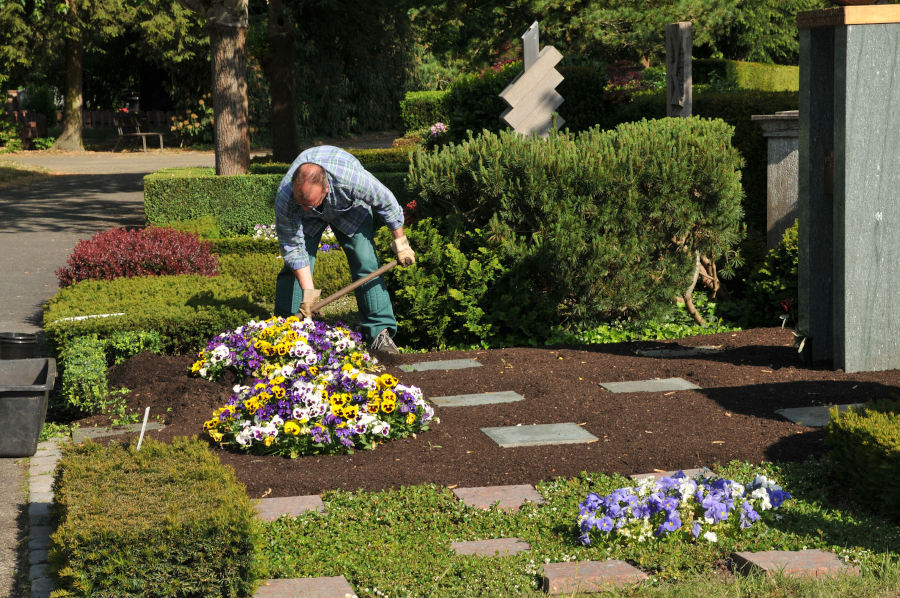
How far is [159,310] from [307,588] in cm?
406

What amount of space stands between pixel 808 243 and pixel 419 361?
2.78 metres

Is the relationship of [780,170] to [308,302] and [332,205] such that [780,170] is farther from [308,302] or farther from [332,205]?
[308,302]

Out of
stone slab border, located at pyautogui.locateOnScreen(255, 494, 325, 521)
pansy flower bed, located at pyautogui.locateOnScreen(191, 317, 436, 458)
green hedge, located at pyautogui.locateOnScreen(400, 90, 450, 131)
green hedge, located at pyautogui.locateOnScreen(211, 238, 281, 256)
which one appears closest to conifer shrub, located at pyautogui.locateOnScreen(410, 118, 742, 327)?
pansy flower bed, located at pyautogui.locateOnScreen(191, 317, 436, 458)

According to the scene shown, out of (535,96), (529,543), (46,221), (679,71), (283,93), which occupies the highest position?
(283,93)

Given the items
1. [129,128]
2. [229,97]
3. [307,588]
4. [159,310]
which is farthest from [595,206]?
[129,128]

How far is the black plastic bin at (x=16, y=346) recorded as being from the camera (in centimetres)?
710

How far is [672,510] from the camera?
3809 millimetres

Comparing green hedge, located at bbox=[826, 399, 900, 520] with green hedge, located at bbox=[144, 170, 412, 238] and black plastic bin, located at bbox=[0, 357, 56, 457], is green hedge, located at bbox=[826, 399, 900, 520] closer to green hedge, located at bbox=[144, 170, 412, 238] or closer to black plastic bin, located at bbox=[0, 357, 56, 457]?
black plastic bin, located at bbox=[0, 357, 56, 457]

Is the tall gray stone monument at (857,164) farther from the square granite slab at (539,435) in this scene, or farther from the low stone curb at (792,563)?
the low stone curb at (792,563)

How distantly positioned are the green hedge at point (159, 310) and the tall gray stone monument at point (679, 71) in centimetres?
Answer: 504

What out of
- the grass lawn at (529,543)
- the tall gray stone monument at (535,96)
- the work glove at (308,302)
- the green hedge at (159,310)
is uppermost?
the tall gray stone monument at (535,96)

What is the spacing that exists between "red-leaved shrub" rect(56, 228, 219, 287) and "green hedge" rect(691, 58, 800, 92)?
63.0 feet

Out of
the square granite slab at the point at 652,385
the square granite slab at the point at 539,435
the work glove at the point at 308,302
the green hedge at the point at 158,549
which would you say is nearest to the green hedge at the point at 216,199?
the work glove at the point at 308,302

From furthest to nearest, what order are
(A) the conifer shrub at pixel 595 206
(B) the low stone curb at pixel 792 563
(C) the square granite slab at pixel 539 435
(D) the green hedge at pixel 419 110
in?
1. (D) the green hedge at pixel 419 110
2. (A) the conifer shrub at pixel 595 206
3. (C) the square granite slab at pixel 539 435
4. (B) the low stone curb at pixel 792 563
